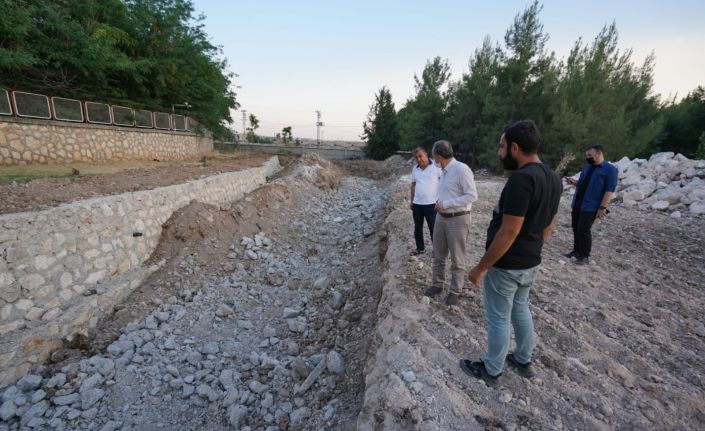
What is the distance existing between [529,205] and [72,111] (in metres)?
11.9

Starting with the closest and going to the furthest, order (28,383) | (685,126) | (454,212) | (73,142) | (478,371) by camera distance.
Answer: (478,371), (454,212), (28,383), (73,142), (685,126)

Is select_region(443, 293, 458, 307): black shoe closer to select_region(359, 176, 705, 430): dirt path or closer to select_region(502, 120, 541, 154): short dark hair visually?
select_region(359, 176, 705, 430): dirt path

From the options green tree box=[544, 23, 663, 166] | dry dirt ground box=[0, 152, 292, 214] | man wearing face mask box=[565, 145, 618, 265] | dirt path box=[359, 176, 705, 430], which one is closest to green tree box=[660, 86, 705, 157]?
green tree box=[544, 23, 663, 166]

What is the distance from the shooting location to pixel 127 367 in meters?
3.79

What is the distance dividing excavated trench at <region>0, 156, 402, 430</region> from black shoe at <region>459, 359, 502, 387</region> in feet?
3.23

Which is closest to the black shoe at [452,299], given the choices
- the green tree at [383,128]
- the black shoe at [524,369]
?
the black shoe at [524,369]

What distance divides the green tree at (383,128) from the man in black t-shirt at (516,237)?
94.1 feet

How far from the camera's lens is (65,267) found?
434 centimetres

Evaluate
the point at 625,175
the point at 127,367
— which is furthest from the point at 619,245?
the point at 127,367

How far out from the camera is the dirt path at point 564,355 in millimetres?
2080

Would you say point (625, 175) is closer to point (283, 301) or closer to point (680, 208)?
point (680, 208)

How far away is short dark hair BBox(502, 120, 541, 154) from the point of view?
6.56 feet

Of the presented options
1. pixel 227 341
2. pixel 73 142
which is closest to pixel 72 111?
pixel 73 142

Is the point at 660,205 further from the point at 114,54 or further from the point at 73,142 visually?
the point at 114,54
